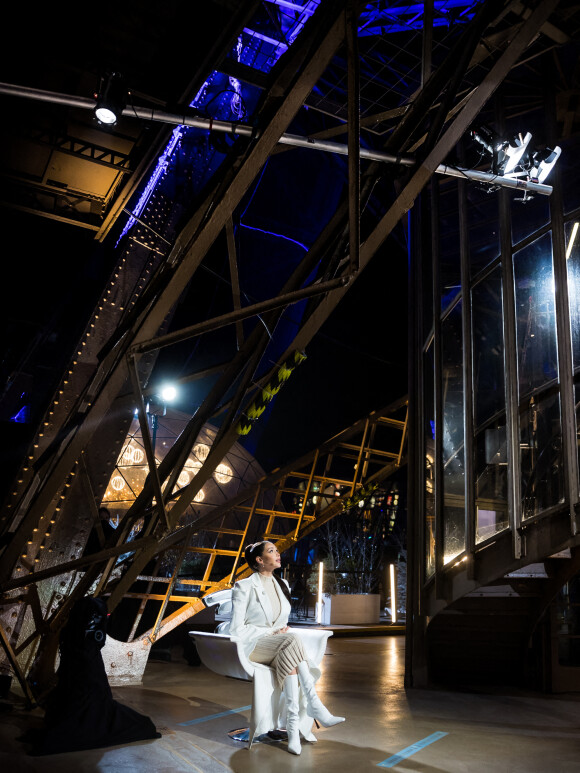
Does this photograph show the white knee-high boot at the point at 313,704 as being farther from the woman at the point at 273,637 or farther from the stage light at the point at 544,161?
the stage light at the point at 544,161

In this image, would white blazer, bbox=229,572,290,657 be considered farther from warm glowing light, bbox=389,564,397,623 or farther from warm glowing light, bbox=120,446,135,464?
warm glowing light, bbox=389,564,397,623

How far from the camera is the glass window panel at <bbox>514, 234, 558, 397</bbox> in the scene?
7508 millimetres

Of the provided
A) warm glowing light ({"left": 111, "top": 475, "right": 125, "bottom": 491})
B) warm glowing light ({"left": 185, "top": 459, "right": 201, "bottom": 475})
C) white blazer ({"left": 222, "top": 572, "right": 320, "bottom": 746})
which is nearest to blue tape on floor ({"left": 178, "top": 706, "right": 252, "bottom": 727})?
white blazer ({"left": 222, "top": 572, "right": 320, "bottom": 746})

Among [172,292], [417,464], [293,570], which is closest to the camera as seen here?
[172,292]

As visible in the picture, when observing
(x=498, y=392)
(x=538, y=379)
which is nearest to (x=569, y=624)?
(x=498, y=392)

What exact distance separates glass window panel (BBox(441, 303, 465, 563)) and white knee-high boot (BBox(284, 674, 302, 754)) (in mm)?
3856

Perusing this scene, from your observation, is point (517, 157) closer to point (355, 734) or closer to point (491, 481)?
point (491, 481)

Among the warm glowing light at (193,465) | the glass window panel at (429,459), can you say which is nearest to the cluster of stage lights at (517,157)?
the glass window panel at (429,459)

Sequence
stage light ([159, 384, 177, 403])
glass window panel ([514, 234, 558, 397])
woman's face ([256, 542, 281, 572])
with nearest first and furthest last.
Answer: woman's face ([256, 542, 281, 572]) → stage light ([159, 384, 177, 403]) → glass window panel ([514, 234, 558, 397])

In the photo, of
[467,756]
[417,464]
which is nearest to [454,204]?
[417,464]

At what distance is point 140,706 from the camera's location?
21.5 feet

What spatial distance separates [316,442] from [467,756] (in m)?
24.8

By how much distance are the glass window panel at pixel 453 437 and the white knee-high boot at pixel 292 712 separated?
152 inches

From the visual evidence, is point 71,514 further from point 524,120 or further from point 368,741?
point 524,120
